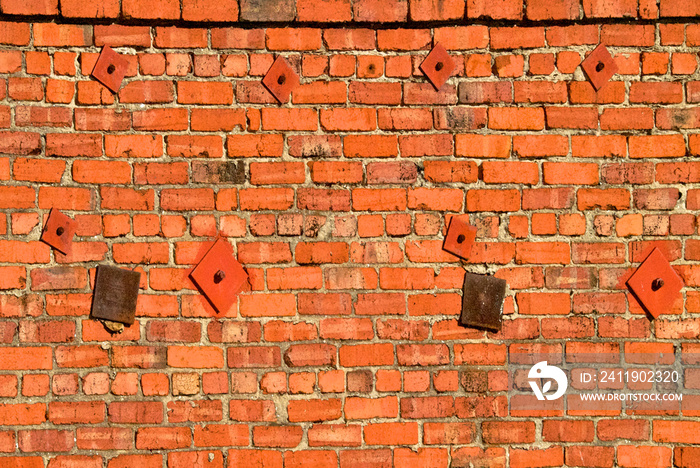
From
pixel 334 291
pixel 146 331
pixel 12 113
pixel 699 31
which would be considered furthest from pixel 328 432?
pixel 699 31

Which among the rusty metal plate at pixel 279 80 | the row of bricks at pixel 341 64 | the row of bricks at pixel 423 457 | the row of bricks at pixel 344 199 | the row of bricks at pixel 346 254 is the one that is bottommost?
the row of bricks at pixel 423 457

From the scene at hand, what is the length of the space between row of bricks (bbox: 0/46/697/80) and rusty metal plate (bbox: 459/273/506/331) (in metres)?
0.73

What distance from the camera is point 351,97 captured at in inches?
75.7

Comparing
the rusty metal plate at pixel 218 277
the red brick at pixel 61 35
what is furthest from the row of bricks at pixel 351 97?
the rusty metal plate at pixel 218 277

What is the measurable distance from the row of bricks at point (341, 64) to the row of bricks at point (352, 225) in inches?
18.8

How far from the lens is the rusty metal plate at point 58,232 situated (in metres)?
1.87

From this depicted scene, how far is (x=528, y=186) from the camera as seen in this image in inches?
76.2

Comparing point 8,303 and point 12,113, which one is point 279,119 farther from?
point 8,303

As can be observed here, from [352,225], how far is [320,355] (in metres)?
0.46

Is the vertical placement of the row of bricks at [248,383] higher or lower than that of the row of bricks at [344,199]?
lower

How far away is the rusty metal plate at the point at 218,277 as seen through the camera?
1.88 m

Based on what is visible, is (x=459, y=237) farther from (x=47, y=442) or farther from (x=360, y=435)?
(x=47, y=442)

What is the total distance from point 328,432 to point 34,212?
126 centimetres

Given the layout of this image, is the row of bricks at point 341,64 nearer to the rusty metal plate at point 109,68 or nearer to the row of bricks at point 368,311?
the rusty metal plate at point 109,68
